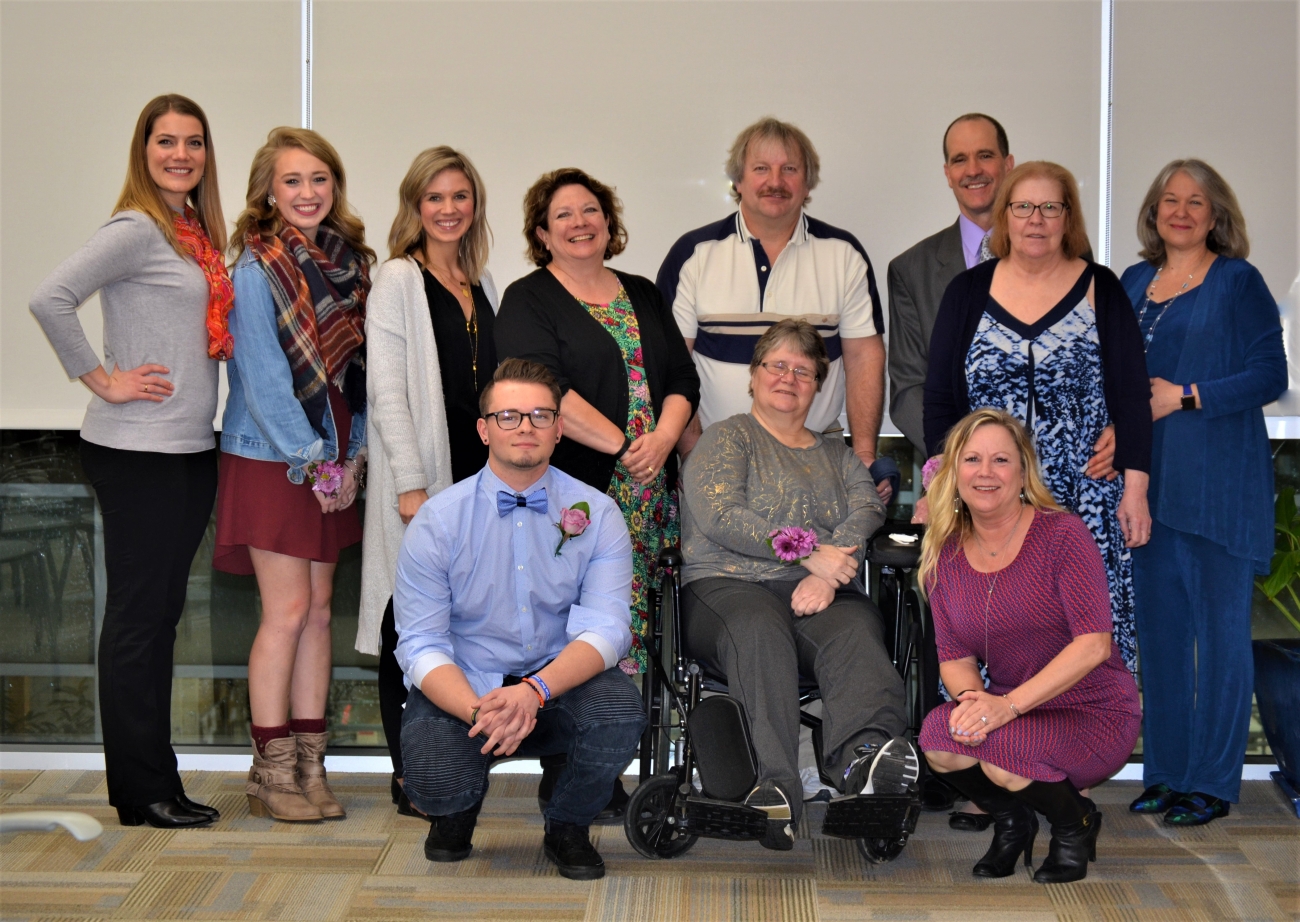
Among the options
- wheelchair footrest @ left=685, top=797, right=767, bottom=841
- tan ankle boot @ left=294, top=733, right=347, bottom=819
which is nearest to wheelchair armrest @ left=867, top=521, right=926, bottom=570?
wheelchair footrest @ left=685, top=797, right=767, bottom=841

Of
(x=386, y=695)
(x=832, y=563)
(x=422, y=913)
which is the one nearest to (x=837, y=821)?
(x=832, y=563)

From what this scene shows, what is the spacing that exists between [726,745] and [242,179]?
2.58 m

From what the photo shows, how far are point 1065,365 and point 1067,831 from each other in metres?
1.13

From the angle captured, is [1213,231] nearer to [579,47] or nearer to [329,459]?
[579,47]

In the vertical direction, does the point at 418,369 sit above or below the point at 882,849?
above

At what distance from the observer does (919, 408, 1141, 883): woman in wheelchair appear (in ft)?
8.74

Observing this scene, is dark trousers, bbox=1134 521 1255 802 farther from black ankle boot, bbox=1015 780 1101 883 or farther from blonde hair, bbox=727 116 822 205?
blonde hair, bbox=727 116 822 205

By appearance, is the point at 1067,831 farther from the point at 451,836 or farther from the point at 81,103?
the point at 81,103

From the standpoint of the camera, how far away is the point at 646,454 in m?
3.13

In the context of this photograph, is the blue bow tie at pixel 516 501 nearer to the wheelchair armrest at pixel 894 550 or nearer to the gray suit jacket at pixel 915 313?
the wheelchair armrest at pixel 894 550

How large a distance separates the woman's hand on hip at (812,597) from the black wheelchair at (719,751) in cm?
15

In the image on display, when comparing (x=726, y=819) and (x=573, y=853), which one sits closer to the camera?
(x=726, y=819)

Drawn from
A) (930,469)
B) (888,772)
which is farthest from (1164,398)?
(888,772)

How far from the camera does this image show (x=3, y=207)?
12.7 ft
